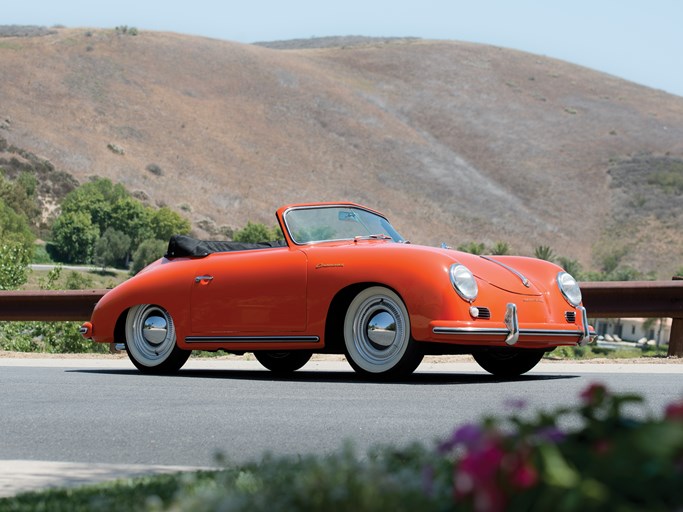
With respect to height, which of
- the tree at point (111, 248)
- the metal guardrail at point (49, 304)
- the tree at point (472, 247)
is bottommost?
the tree at point (111, 248)

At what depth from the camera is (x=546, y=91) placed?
130125 mm

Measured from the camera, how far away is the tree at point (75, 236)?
81312mm

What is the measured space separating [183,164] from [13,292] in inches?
3199

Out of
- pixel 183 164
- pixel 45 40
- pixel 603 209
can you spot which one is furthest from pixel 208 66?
pixel 603 209

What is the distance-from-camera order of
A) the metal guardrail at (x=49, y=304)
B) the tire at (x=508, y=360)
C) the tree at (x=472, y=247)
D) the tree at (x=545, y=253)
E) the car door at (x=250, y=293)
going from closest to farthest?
the car door at (x=250, y=293), the tire at (x=508, y=360), the metal guardrail at (x=49, y=304), the tree at (x=472, y=247), the tree at (x=545, y=253)

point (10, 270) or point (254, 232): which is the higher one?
point (10, 270)

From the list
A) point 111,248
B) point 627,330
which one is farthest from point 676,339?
point 627,330

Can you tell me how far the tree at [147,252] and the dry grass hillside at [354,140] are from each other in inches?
286

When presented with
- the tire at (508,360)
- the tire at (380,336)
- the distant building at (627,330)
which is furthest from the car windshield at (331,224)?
the distant building at (627,330)

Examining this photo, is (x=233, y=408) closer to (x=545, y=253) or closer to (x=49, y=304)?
(x=49, y=304)

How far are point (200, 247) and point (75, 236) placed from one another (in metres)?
72.7

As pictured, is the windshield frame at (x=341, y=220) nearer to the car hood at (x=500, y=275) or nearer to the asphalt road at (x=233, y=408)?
the car hood at (x=500, y=275)

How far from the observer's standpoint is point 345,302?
9688 millimetres

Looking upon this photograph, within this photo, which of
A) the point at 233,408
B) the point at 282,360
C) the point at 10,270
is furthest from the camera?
the point at 10,270
